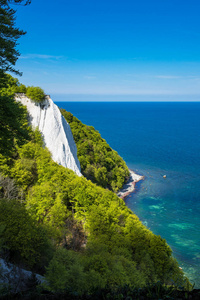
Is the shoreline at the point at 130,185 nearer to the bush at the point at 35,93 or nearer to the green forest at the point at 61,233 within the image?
the green forest at the point at 61,233

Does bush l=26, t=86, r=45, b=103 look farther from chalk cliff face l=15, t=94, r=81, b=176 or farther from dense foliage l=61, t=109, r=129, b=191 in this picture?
dense foliage l=61, t=109, r=129, b=191

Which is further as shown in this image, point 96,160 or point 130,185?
point 130,185

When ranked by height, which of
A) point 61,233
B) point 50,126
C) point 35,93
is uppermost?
point 35,93

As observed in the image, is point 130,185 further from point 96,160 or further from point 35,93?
point 35,93

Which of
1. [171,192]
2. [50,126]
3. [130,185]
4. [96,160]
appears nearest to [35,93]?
[50,126]

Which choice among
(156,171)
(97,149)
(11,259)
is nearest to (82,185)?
(11,259)

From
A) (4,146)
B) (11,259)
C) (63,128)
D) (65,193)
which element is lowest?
(11,259)

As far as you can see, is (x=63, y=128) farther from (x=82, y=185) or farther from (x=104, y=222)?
(x=104, y=222)

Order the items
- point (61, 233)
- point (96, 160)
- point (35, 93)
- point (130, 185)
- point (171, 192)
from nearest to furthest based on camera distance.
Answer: point (61, 233) < point (35, 93) < point (96, 160) < point (171, 192) < point (130, 185)
